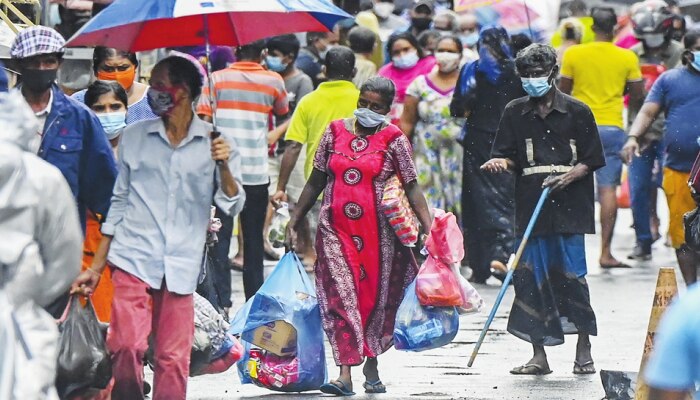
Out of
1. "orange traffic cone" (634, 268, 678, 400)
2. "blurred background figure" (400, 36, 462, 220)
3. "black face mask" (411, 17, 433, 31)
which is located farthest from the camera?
"black face mask" (411, 17, 433, 31)

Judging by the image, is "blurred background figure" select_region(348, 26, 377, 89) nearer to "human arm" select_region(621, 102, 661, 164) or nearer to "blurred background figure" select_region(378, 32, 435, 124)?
"blurred background figure" select_region(378, 32, 435, 124)

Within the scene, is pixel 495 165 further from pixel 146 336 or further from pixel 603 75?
pixel 603 75

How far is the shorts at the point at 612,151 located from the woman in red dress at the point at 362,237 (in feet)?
19.7

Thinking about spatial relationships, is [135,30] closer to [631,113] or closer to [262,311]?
[262,311]

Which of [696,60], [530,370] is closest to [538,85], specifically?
[530,370]

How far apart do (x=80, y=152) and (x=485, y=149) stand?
6.63 metres

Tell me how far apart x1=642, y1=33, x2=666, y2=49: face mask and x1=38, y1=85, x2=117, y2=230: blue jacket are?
9.61m

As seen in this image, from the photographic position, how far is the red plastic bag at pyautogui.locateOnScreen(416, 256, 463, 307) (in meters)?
9.32

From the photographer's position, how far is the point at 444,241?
9.47m

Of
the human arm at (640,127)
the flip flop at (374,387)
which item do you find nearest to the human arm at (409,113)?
the human arm at (640,127)

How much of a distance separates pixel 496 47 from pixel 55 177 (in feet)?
26.9

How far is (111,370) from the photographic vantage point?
24.3 feet

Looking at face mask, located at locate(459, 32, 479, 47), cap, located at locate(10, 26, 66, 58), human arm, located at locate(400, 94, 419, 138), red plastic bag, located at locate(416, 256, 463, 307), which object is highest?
cap, located at locate(10, 26, 66, 58)

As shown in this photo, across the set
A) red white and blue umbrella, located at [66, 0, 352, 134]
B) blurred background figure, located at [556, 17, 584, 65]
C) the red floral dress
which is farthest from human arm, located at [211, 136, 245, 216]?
blurred background figure, located at [556, 17, 584, 65]
